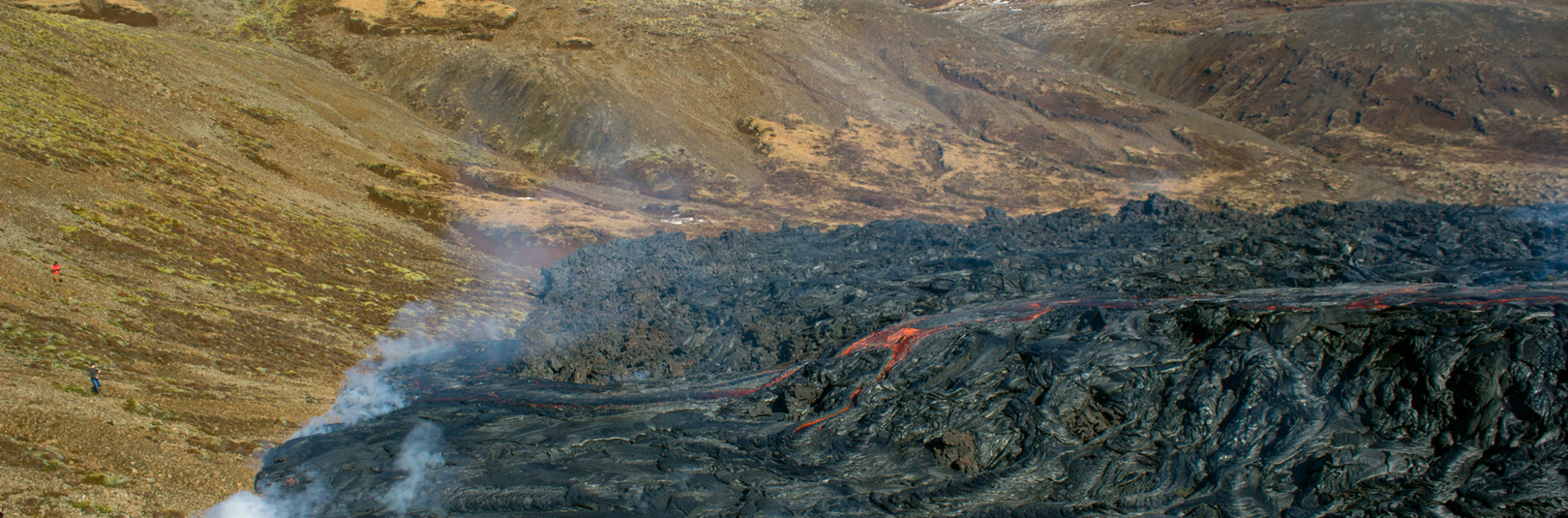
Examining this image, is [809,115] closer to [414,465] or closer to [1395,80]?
[414,465]

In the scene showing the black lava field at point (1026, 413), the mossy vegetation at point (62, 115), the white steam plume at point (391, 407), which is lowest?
the white steam plume at point (391, 407)

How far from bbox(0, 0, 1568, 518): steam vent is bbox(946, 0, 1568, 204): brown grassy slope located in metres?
0.28

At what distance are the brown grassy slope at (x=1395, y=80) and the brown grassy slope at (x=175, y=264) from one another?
2640cm

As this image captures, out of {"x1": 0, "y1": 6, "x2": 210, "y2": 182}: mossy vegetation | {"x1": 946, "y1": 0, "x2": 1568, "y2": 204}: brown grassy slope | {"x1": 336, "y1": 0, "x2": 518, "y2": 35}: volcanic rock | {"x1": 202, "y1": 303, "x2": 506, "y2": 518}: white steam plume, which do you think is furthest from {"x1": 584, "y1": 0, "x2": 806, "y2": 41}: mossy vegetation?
{"x1": 202, "y1": 303, "x2": 506, "y2": 518}: white steam plume

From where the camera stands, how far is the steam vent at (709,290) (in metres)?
6.37

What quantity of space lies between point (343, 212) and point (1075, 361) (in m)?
12.8

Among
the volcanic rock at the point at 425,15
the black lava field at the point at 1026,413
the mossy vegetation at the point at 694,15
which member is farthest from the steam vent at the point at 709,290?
the mossy vegetation at the point at 694,15

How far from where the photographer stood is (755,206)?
792 inches

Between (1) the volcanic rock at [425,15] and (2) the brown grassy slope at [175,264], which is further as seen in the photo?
(1) the volcanic rock at [425,15]

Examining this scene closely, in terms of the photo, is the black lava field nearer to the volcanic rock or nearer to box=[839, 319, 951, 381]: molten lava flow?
box=[839, 319, 951, 381]: molten lava flow

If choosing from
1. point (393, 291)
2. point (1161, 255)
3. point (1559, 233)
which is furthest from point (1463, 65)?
point (393, 291)

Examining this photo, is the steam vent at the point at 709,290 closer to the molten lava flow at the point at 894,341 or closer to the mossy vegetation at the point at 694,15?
the molten lava flow at the point at 894,341

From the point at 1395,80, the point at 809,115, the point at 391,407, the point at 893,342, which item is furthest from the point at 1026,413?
the point at 1395,80

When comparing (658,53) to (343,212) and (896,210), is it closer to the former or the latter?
(896,210)
